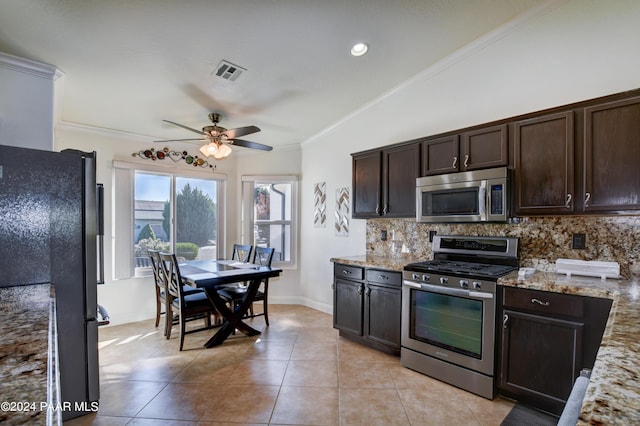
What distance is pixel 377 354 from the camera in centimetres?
307

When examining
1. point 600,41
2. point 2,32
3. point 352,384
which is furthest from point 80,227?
point 600,41

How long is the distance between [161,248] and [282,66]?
317 cm

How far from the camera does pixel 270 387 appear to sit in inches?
96.7

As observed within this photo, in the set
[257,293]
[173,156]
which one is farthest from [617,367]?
[173,156]

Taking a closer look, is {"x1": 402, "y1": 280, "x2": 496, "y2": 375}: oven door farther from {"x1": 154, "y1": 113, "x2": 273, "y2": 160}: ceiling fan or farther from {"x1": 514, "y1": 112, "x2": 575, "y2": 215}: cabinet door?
{"x1": 154, "y1": 113, "x2": 273, "y2": 160}: ceiling fan

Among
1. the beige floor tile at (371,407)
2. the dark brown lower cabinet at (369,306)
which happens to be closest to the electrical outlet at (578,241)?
the dark brown lower cabinet at (369,306)

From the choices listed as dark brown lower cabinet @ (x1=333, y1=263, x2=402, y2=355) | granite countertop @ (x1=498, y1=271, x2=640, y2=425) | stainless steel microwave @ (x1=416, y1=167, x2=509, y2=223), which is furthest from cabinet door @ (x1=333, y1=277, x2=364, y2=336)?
granite countertop @ (x1=498, y1=271, x2=640, y2=425)

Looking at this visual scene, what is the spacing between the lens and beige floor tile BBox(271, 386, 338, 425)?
6.74ft

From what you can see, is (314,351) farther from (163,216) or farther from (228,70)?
(163,216)

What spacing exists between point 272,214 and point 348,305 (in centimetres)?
230

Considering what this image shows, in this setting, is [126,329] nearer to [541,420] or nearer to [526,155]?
[541,420]

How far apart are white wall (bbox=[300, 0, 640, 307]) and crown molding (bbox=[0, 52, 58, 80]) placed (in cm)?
303

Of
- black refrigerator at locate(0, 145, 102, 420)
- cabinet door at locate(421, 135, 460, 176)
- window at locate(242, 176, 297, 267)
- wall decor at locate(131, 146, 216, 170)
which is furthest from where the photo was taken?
window at locate(242, 176, 297, 267)

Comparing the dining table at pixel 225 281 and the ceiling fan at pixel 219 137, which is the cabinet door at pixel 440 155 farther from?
the dining table at pixel 225 281
